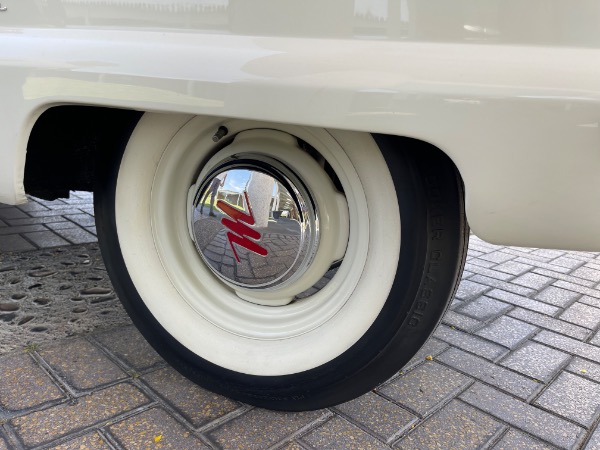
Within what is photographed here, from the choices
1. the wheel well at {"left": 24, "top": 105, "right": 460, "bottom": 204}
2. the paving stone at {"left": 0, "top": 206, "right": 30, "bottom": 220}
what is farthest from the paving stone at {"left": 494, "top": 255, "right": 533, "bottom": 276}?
the paving stone at {"left": 0, "top": 206, "right": 30, "bottom": 220}

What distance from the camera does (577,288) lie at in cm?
276

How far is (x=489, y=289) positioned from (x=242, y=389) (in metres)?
1.75

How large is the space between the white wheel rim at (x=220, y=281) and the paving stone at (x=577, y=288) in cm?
198

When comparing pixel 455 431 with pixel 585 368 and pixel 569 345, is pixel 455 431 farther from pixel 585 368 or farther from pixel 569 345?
pixel 569 345

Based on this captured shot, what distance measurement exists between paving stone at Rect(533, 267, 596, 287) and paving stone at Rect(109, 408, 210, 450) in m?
2.47

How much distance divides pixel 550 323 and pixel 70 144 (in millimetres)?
2184

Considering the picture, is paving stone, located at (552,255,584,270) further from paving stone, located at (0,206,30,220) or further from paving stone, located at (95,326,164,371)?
paving stone, located at (0,206,30,220)

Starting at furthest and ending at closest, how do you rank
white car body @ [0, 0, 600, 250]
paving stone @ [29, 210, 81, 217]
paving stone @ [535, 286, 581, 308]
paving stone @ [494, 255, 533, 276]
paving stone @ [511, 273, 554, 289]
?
paving stone @ [29, 210, 81, 217] → paving stone @ [494, 255, 533, 276] → paving stone @ [511, 273, 554, 289] → paving stone @ [535, 286, 581, 308] → white car body @ [0, 0, 600, 250]

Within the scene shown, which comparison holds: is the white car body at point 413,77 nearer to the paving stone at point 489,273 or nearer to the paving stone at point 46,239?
the paving stone at point 46,239

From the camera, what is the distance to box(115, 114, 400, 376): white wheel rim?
4.09ft

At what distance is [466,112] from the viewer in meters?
0.88

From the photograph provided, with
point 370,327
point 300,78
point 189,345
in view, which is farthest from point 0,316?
point 300,78

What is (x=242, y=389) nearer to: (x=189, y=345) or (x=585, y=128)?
(x=189, y=345)

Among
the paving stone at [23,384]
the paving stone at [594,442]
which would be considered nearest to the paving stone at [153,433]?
the paving stone at [23,384]
